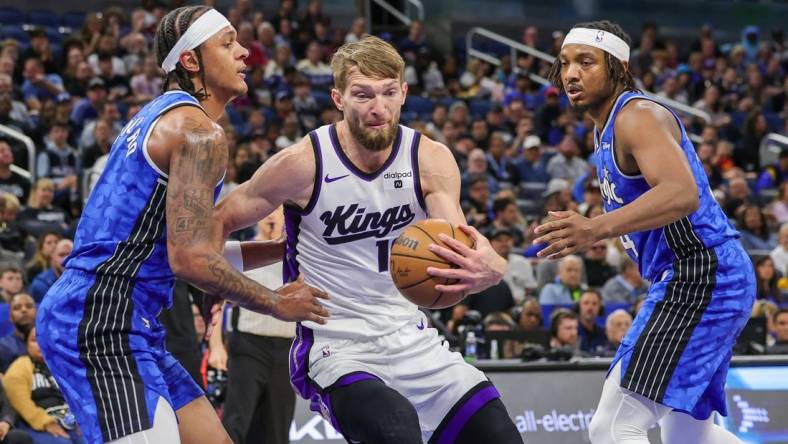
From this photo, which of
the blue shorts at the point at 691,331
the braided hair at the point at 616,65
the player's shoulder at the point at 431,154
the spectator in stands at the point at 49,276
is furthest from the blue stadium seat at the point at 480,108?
the player's shoulder at the point at 431,154

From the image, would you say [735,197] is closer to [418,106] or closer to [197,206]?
[418,106]

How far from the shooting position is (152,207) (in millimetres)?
4340

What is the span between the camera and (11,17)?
58.1 feet

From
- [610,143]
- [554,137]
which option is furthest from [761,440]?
[554,137]

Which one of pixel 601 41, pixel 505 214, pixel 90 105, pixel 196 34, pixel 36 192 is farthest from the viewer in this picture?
pixel 90 105

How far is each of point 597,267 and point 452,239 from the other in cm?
843

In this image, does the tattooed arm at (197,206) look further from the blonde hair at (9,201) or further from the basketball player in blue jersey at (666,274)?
the blonde hair at (9,201)

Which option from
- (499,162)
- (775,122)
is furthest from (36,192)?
(775,122)

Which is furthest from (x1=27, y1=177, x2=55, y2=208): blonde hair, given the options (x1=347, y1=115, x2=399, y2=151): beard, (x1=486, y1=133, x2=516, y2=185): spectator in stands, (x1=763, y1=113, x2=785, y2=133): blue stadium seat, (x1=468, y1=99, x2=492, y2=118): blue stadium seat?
(x1=763, y1=113, x2=785, y2=133): blue stadium seat

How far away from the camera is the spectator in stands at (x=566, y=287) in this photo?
1160 cm

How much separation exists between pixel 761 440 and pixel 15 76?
1037cm

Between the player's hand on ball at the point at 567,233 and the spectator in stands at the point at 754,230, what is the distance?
10.0 meters

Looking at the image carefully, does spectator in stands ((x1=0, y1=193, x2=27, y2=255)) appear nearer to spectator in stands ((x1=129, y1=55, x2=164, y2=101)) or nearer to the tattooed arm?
spectator in stands ((x1=129, y1=55, x2=164, y2=101))

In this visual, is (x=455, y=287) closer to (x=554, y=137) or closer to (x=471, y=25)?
(x=554, y=137)
